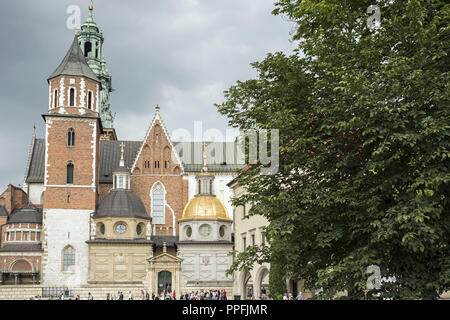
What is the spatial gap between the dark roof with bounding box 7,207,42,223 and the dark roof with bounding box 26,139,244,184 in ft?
28.9

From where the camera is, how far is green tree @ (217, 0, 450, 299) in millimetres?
14461

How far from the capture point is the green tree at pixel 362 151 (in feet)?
47.4

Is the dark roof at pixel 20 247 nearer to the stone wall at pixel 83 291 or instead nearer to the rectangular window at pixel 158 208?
the stone wall at pixel 83 291

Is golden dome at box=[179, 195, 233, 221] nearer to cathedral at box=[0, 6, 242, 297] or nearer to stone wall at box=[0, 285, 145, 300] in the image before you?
cathedral at box=[0, 6, 242, 297]

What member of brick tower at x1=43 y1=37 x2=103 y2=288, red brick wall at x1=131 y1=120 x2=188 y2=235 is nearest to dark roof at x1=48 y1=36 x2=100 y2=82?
brick tower at x1=43 y1=37 x2=103 y2=288

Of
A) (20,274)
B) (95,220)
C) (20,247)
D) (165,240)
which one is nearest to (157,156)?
(165,240)

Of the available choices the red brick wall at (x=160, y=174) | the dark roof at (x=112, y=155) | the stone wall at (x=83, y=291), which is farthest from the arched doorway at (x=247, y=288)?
the dark roof at (x=112, y=155)

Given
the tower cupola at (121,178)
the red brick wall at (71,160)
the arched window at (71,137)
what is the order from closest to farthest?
the red brick wall at (71,160)
the arched window at (71,137)
the tower cupola at (121,178)

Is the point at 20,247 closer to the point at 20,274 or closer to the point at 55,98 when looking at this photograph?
the point at 20,274

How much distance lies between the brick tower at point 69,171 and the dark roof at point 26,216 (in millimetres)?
1766
